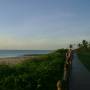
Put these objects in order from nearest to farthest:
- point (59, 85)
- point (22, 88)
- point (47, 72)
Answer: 1. point (59, 85)
2. point (22, 88)
3. point (47, 72)

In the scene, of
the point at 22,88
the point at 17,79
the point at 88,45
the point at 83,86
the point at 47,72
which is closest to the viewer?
the point at 22,88

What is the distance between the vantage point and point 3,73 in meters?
15.3

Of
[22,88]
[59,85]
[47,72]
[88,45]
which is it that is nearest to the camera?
[59,85]

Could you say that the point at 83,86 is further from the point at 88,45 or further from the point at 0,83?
the point at 88,45

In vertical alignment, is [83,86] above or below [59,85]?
below

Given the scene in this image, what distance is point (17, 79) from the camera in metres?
12.2

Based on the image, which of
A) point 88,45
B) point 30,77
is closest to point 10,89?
point 30,77

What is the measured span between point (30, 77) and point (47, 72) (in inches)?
98.2

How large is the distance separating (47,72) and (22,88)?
12.2 feet

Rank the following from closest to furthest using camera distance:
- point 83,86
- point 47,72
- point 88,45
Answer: point 83,86, point 47,72, point 88,45

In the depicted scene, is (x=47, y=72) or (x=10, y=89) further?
(x=47, y=72)

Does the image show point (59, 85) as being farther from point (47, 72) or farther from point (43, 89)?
point (47, 72)

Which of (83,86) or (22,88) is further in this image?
(83,86)

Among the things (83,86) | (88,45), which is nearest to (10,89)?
(83,86)
